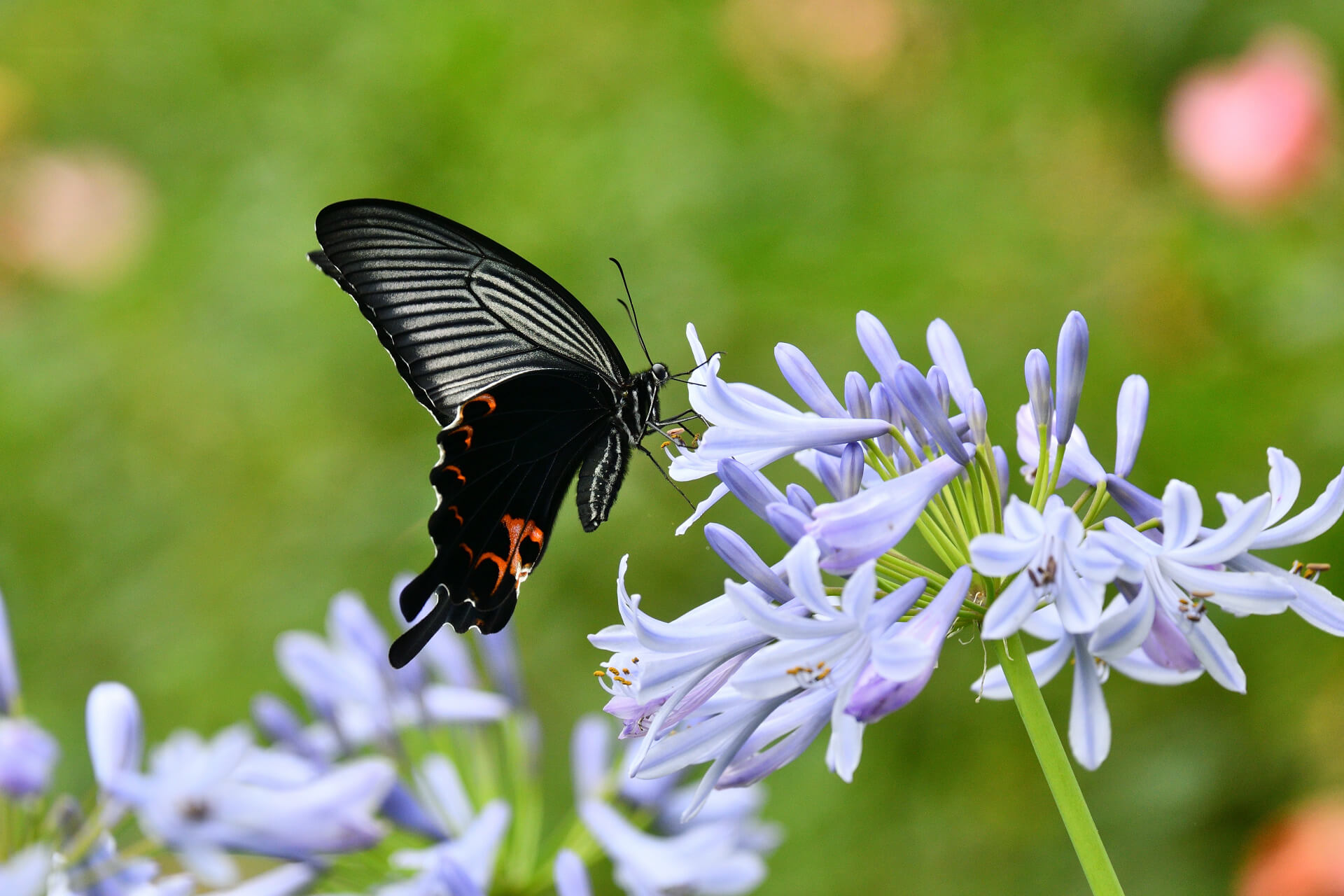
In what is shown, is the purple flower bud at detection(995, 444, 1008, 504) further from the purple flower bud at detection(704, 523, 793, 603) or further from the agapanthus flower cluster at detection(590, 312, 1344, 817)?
the purple flower bud at detection(704, 523, 793, 603)

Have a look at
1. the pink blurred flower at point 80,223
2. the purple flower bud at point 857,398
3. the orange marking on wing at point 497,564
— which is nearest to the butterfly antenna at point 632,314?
the orange marking on wing at point 497,564

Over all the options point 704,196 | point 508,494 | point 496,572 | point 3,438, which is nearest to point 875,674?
point 496,572

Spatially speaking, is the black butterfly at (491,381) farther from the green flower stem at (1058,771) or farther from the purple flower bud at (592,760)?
the green flower stem at (1058,771)

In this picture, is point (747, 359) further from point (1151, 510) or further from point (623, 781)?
point (1151, 510)

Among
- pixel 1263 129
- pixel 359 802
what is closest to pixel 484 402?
pixel 359 802

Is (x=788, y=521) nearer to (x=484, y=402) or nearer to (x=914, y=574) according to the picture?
(x=914, y=574)
